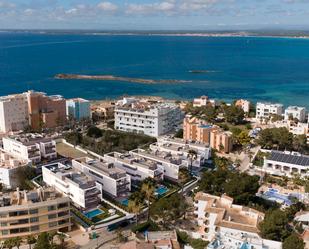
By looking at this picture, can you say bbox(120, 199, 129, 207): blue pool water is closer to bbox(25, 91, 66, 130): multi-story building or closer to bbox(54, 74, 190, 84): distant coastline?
bbox(25, 91, 66, 130): multi-story building

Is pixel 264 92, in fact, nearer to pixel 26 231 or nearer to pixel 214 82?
pixel 214 82

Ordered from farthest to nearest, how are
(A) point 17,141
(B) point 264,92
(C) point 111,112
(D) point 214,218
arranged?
(B) point 264,92 < (C) point 111,112 < (A) point 17,141 < (D) point 214,218

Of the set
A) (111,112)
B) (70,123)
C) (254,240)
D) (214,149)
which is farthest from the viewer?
(111,112)

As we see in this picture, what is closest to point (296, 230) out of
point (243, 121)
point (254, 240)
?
point (254, 240)

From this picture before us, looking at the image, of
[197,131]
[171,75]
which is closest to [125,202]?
[197,131]

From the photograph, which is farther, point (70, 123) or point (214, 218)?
point (70, 123)

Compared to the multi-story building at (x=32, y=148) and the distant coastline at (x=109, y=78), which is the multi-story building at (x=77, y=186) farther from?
the distant coastline at (x=109, y=78)

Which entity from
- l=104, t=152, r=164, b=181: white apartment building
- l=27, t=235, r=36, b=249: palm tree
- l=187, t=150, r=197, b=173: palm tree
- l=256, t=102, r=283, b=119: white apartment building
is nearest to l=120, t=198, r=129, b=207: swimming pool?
l=104, t=152, r=164, b=181: white apartment building
